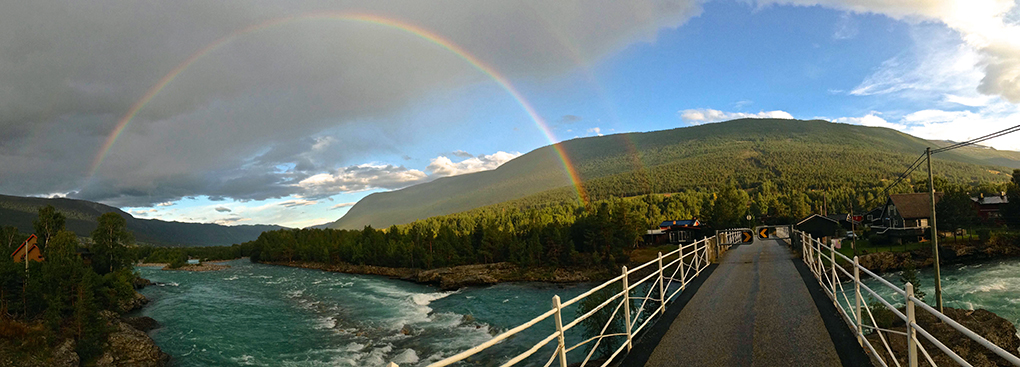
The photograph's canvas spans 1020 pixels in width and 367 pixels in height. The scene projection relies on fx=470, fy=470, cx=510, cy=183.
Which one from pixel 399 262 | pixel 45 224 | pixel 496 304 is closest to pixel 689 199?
pixel 399 262

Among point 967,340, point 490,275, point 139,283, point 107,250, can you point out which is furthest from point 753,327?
point 139,283

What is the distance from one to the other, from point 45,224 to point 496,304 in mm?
73227

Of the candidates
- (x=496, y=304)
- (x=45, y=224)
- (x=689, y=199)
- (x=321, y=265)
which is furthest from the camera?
(x=689, y=199)

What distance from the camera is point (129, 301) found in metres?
52.9

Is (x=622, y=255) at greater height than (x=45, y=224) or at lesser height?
lesser

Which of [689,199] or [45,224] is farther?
[689,199]

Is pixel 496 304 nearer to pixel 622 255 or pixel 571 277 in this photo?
pixel 571 277

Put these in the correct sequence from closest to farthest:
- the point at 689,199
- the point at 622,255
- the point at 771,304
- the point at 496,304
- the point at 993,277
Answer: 1. the point at 771,304
2. the point at 993,277
3. the point at 496,304
4. the point at 622,255
5. the point at 689,199

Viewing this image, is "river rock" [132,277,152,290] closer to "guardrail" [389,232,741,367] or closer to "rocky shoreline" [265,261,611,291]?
"rocky shoreline" [265,261,611,291]

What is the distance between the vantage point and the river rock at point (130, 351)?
31.1m

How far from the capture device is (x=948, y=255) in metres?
58.5

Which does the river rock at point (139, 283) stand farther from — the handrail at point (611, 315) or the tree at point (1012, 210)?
the tree at point (1012, 210)

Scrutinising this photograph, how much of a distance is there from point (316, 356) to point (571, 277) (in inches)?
1893

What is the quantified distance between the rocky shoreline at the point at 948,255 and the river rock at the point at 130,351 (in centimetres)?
6868
